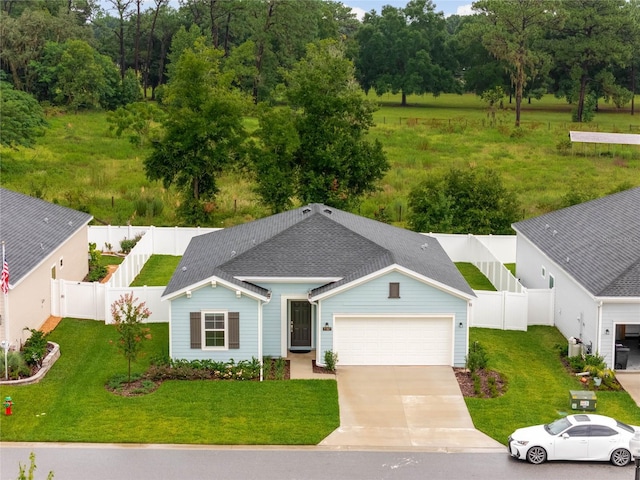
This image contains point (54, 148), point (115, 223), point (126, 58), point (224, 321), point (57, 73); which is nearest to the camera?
point (224, 321)

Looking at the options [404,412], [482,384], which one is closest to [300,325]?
[404,412]

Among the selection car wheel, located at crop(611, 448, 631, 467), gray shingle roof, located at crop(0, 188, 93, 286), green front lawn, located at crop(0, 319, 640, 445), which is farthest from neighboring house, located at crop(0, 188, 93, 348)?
car wheel, located at crop(611, 448, 631, 467)

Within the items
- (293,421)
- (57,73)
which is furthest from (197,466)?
(57,73)

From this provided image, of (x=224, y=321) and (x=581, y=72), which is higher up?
(x=581, y=72)

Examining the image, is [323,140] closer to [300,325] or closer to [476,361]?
[300,325]

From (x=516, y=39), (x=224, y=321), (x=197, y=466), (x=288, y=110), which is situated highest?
(x=516, y=39)

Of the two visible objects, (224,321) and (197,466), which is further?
(224,321)

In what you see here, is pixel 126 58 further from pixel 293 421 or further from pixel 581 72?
pixel 293 421

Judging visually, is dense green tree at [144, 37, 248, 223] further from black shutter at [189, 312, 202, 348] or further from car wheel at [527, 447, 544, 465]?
car wheel at [527, 447, 544, 465]
